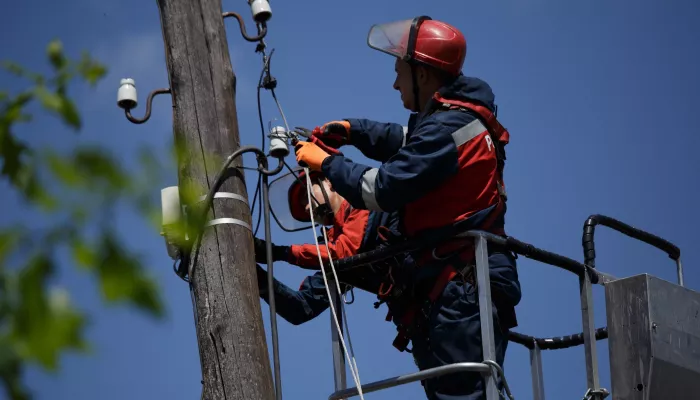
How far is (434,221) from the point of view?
4.97 metres

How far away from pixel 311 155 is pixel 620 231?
1891 millimetres

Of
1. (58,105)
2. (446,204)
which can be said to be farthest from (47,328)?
(446,204)

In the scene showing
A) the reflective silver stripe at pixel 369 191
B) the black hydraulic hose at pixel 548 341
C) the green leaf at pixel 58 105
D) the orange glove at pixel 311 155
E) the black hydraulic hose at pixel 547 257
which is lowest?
the black hydraulic hose at pixel 548 341

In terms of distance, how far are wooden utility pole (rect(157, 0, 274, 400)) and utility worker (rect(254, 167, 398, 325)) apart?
0.74 m

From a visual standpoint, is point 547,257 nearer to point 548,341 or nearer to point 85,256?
point 548,341

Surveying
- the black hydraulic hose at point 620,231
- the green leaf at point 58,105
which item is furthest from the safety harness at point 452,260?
the green leaf at point 58,105

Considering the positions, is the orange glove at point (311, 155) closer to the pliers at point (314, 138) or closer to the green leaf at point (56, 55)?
the pliers at point (314, 138)

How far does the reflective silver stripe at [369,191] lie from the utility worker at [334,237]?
1.28 ft

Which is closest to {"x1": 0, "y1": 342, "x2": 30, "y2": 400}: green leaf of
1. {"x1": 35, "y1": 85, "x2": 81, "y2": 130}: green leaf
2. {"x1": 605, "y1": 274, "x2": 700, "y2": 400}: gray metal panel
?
{"x1": 35, "y1": 85, "x2": 81, "y2": 130}: green leaf

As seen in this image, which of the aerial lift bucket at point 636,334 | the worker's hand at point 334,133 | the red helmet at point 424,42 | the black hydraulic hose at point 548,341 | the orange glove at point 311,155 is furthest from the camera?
the black hydraulic hose at point 548,341

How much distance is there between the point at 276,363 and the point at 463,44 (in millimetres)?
2039

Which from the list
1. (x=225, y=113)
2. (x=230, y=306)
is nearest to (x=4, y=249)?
(x=230, y=306)

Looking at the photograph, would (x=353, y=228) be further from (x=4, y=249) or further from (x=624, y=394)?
(x=4, y=249)

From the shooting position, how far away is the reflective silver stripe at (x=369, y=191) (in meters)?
4.94
